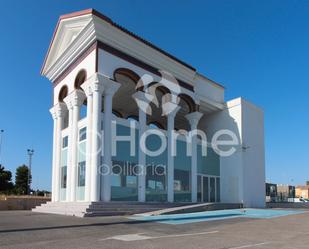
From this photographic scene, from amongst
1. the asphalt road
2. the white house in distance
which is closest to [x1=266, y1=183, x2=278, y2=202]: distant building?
the white house in distance

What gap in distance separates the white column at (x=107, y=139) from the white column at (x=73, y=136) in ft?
9.99

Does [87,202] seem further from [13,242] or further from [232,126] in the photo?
[232,126]

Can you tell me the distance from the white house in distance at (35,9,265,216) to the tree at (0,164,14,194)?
38517 mm

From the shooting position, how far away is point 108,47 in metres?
22.6

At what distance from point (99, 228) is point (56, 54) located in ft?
61.2

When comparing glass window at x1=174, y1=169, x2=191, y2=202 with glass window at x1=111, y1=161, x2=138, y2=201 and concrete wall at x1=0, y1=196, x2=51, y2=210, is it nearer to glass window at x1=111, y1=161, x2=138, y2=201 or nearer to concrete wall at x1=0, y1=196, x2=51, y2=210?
glass window at x1=111, y1=161, x2=138, y2=201

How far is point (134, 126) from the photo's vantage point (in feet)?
77.8

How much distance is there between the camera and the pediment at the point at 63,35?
24078 mm

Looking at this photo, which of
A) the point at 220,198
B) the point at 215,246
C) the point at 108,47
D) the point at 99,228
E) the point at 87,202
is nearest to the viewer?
the point at 215,246

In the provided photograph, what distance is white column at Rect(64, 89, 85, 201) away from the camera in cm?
2328

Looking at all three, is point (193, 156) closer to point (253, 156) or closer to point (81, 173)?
point (253, 156)

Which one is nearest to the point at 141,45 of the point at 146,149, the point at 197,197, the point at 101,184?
the point at 146,149

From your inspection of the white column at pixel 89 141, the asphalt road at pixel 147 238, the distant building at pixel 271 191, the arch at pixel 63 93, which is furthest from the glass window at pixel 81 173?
the distant building at pixel 271 191

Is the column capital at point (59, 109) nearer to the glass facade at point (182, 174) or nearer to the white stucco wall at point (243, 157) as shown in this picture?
the glass facade at point (182, 174)
